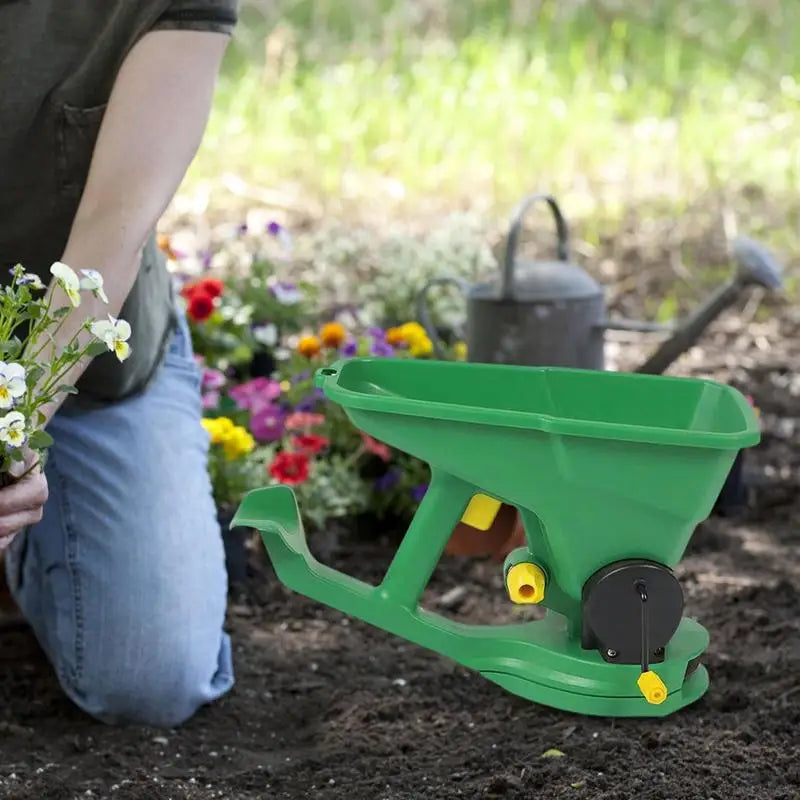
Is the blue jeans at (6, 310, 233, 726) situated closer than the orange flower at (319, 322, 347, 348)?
Yes

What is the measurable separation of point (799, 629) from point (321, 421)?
3.09ft

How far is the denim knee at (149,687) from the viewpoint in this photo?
1949 millimetres

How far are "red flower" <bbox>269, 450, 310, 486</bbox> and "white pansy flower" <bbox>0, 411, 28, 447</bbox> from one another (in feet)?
3.50

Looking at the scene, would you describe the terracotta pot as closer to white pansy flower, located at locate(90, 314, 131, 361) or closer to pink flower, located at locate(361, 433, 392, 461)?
pink flower, located at locate(361, 433, 392, 461)

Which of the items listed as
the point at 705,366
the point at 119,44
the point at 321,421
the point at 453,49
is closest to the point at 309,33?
the point at 453,49

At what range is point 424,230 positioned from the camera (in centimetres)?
398

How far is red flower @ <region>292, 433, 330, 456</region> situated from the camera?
253cm

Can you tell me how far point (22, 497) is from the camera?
1.57 meters

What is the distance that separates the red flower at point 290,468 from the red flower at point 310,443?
0.05 meters

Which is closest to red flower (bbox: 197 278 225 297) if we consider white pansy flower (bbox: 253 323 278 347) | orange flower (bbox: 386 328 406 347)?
white pansy flower (bbox: 253 323 278 347)

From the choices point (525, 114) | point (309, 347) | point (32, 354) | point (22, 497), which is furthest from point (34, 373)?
point (525, 114)

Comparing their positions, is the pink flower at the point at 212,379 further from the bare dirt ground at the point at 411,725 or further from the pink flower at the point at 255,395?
the bare dirt ground at the point at 411,725

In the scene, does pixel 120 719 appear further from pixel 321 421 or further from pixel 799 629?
pixel 799 629

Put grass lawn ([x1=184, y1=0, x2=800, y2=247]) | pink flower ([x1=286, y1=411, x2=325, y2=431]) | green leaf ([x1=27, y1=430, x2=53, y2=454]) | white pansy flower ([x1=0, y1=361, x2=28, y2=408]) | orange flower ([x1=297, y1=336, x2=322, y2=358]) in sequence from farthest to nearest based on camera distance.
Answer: grass lawn ([x1=184, y1=0, x2=800, y2=247])
orange flower ([x1=297, y1=336, x2=322, y2=358])
pink flower ([x1=286, y1=411, x2=325, y2=431])
green leaf ([x1=27, y1=430, x2=53, y2=454])
white pansy flower ([x1=0, y1=361, x2=28, y2=408])
